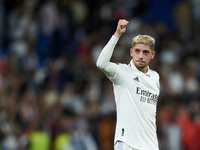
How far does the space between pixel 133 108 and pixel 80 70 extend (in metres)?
7.18

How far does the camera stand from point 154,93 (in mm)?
6102

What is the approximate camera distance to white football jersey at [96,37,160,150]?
5.75m

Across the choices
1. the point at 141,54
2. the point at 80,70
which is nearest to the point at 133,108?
the point at 141,54

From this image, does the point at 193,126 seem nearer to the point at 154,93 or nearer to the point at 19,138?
the point at 19,138

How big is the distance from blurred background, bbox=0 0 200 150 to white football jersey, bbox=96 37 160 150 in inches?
191

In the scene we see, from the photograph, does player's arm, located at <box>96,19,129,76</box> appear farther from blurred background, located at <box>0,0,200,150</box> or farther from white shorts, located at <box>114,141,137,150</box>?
blurred background, located at <box>0,0,200,150</box>

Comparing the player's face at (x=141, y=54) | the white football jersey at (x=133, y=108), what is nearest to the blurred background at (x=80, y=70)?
the white football jersey at (x=133, y=108)

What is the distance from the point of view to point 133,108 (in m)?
5.80

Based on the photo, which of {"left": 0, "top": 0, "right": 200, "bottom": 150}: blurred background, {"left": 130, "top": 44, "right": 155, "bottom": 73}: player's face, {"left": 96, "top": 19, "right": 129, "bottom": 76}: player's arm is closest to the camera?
{"left": 96, "top": 19, "right": 129, "bottom": 76}: player's arm

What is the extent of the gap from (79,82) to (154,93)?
6.49 m

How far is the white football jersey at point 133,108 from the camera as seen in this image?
5746 millimetres

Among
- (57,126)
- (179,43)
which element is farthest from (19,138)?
(179,43)

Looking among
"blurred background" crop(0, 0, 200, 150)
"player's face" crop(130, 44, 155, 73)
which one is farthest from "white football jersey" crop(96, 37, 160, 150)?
"blurred background" crop(0, 0, 200, 150)

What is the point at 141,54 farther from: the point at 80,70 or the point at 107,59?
the point at 80,70
